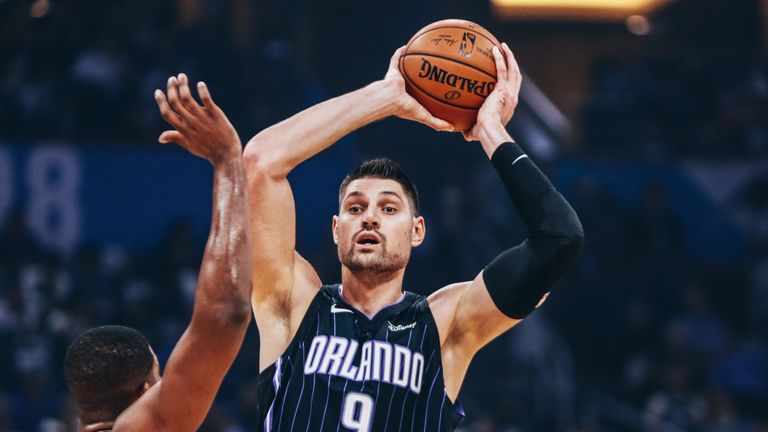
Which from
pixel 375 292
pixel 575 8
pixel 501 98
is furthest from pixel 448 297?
pixel 575 8

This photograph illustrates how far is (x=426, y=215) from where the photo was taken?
11656 millimetres

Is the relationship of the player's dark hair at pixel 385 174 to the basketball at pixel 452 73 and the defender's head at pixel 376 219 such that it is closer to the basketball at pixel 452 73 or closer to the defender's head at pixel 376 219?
the defender's head at pixel 376 219

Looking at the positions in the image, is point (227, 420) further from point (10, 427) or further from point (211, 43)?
point (211, 43)

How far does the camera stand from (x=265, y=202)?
3.94 metres

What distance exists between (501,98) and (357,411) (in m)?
1.26

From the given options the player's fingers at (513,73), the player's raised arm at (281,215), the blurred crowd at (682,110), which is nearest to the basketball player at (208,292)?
the player's raised arm at (281,215)

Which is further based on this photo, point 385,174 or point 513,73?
point 513,73

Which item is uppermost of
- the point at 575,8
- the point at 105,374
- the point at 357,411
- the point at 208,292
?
the point at 575,8

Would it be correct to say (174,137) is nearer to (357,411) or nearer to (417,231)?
(357,411)

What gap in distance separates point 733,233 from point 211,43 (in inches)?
224

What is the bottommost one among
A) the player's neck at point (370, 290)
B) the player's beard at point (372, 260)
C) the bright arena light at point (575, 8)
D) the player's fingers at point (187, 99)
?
the player's neck at point (370, 290)

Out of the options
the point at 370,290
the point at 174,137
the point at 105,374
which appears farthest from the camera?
the point at 370,290

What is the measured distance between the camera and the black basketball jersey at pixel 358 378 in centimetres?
371

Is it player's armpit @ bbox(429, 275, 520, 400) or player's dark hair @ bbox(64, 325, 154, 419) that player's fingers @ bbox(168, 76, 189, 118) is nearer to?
player's dark hair @ bbox(64, 325, 154, 419)
